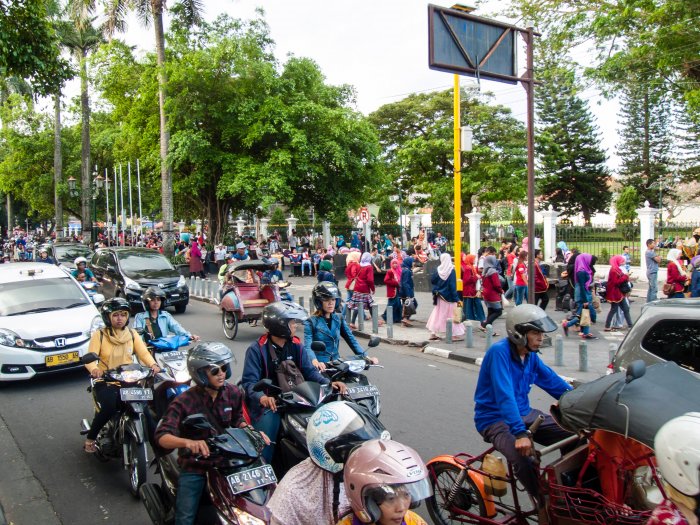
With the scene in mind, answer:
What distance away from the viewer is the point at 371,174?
29219 millimetres

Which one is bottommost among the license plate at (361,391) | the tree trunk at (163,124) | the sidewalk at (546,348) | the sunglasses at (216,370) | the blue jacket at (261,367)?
the sidewalk at (546,348)

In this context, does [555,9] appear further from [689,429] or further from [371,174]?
[689,429]

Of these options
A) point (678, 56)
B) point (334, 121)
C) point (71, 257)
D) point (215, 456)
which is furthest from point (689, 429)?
point (334, 121)

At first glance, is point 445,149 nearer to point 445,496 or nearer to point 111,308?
point 111,308

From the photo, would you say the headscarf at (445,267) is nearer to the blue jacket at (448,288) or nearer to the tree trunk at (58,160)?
the blue jacket at (448,288)

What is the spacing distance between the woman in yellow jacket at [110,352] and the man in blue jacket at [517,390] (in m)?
3.18

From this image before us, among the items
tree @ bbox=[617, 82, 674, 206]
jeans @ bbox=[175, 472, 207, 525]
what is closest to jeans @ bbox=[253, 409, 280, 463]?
jeans @ bbox=[175, 472, 207, 525]

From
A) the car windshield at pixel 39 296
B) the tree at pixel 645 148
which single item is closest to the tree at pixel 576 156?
the tree at pixel 645 148

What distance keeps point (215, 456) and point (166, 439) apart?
0.42 meters

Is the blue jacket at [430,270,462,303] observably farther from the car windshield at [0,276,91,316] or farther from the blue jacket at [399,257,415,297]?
the car windshield at [0,276,91,316]

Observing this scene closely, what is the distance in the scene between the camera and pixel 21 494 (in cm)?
541

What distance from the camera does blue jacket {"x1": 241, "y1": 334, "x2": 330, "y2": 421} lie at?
481 centimetres

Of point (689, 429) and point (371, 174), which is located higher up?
Result: point (371, 174)

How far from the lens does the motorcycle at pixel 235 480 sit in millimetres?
3359
